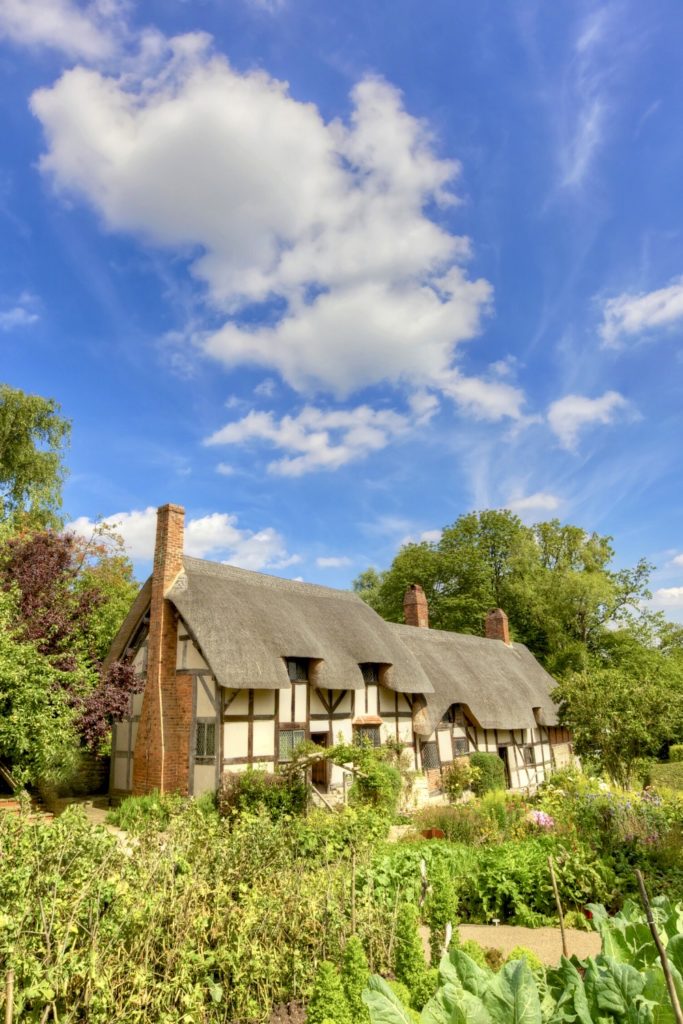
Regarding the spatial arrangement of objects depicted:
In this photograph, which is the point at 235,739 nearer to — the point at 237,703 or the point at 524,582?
the point at 237,703

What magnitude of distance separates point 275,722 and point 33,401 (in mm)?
13227

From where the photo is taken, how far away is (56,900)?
4.10 meters

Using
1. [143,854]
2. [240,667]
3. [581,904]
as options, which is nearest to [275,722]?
[240,667]

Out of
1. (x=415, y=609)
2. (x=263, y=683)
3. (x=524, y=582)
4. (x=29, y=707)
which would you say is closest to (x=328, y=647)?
(x=263, y=683)

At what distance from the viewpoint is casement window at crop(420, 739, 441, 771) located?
2005 cm

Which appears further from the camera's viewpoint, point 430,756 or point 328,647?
point 430,756

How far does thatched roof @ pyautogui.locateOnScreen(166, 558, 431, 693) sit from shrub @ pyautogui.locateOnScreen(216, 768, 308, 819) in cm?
186

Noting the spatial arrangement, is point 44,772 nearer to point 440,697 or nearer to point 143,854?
point 143,854

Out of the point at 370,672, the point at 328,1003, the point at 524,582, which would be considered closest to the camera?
the point at 328,1003

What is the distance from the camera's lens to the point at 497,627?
1183 inches

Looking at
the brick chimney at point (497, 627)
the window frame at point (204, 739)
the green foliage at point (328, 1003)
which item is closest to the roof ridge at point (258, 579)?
the window frame at point (204, 739)

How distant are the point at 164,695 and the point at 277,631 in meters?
2.99

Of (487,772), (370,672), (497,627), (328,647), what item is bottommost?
(487,772)

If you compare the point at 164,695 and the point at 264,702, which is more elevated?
the point at 164,695
